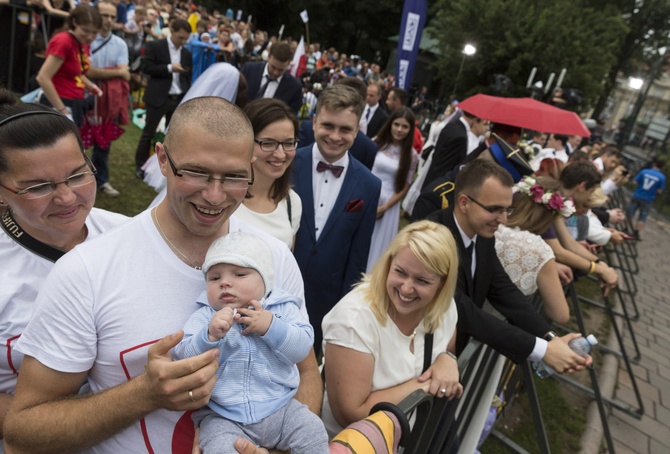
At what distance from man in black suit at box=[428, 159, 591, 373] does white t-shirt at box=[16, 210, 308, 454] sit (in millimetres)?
1848

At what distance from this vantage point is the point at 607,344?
21.9 ft

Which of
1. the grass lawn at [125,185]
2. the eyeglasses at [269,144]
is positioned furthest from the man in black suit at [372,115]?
the eyeglasses at [269,144]

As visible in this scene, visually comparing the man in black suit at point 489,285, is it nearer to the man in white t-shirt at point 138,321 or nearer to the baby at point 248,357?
the baby at point 248,357

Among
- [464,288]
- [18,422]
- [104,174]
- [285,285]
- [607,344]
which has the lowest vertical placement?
[607,344]

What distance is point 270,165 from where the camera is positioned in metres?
2.76

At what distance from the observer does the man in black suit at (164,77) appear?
255 inches

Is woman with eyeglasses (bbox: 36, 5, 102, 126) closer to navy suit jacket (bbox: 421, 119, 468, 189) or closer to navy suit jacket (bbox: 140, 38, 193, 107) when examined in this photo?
navy suit jacket (bbox: 140, 38, 193, 107)

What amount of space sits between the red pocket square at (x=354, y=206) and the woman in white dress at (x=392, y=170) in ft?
6.50

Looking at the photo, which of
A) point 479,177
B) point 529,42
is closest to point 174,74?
point 479,177

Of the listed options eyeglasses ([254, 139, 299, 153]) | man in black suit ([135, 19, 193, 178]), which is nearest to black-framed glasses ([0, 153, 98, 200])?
eyeglasses ([254, 139, 299, 153])

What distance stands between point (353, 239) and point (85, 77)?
13.7 ft

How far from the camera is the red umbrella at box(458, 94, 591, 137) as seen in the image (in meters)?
5.50

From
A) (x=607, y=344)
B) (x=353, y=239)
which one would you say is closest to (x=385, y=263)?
(x=353, y=239)

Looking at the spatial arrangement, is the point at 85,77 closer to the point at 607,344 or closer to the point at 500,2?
the point at 607,344
